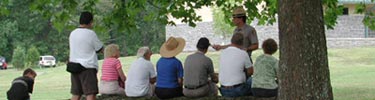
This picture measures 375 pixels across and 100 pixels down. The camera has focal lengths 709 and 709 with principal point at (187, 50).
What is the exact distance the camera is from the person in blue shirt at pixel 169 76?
9.57 metres

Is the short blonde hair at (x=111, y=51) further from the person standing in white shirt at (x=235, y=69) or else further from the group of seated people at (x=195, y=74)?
the person standing in white shirt at (x=235, y=69)

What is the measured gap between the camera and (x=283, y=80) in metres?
6.89

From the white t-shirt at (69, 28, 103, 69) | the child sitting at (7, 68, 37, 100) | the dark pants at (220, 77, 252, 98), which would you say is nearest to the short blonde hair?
the child sitting at (7, 68, 37, 100)

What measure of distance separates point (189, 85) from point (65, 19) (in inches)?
143

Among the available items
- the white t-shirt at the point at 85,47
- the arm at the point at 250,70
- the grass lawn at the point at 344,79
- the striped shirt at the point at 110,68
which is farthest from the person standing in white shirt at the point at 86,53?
the grass lawn at the point at 344,79

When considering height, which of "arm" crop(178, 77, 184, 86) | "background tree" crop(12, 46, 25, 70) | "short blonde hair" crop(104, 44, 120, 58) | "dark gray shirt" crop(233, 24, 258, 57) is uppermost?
"dark gray shirt" crop(233, 24, 258, 57)

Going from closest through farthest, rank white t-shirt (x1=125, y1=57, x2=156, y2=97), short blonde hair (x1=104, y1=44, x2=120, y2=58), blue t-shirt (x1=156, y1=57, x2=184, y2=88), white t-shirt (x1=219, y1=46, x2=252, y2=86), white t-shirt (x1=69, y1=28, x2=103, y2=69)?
1. white t-shirt (x1=69, y1=28, x2=103, y2=69)
2. white t-shirt (x1=219, y1=46, x2=252, y2=86)
3. blue t-shirt (x1=156, y1=57, x2=184, y2=88)
4. white t-shirt (x1=125, y1=57, x2=156, y2=97)
5. short blonde hair (x1=104, y1=44, x2=120, y2=58)

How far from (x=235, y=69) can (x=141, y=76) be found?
1.66 m

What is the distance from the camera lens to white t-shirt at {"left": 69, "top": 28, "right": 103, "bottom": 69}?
8539 mm

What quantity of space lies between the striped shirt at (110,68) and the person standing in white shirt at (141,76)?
34cm

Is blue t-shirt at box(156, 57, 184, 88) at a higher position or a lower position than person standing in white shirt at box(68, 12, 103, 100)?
lower

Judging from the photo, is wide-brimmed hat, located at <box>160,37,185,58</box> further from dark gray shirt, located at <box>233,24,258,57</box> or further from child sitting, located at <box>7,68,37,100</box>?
child sitting, located at <box>7,68,37,100</box>

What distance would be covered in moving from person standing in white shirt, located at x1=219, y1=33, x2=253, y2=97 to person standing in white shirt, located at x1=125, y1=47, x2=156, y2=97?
134 centimetres

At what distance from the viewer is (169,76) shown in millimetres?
9578
